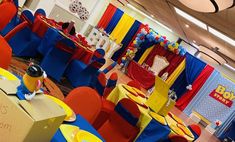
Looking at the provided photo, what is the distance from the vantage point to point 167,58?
12.2m

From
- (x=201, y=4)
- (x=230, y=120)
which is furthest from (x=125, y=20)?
(x=201, y=4)

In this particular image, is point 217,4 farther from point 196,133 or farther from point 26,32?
point 26,32

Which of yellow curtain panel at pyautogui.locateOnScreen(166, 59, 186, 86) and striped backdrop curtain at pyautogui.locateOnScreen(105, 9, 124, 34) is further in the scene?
striped backdrop curtain at pyautogui.locateOnScreen(105, 9, 124, 34)

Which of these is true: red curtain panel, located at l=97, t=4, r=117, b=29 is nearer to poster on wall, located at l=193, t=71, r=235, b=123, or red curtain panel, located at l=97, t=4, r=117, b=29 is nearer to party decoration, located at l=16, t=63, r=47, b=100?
poster on wall, located at l=193, t=71, r=235, b=123

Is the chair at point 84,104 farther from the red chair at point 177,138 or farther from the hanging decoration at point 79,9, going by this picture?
the hanging decoration at point 79,9

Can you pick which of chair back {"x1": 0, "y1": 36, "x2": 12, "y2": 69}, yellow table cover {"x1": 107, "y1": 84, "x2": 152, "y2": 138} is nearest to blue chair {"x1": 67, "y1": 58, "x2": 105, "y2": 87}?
yellow table cover {"x1": 107, "y1": 84, "x2": 152, "y2": 138}

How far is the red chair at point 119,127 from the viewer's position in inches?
121

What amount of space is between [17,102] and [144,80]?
11.0m

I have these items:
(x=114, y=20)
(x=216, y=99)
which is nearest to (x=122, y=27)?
(x=114, y=20)

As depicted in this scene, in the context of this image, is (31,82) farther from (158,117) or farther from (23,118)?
(158,117)

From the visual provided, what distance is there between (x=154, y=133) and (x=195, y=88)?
326 inches

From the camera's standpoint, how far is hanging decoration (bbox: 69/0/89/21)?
380 inches

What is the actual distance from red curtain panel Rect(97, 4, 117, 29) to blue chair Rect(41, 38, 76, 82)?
29.5 feet

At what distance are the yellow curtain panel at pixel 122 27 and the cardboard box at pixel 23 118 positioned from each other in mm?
12270
